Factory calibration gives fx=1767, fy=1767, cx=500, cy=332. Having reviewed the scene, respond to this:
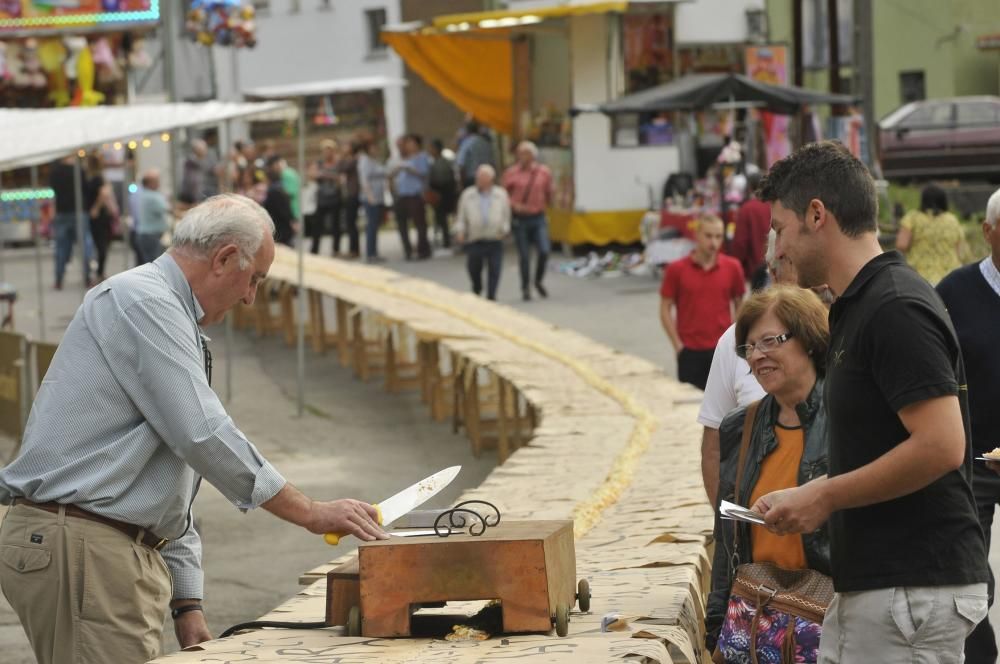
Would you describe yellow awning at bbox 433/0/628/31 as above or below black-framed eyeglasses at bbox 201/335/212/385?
above

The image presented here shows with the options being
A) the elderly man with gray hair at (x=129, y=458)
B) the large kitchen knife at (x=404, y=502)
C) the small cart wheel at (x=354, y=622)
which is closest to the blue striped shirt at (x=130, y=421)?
the elderly man with gray hair at (x=129, y=458)

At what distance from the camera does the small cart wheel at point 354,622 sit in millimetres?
4199

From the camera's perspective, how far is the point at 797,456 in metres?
4.46

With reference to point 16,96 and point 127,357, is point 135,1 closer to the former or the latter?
point 16,96

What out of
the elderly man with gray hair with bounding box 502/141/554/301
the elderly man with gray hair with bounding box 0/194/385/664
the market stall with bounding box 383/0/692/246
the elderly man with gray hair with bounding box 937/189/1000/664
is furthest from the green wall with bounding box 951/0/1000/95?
the elderly man with gray hair with bounding box 0/194/385/664

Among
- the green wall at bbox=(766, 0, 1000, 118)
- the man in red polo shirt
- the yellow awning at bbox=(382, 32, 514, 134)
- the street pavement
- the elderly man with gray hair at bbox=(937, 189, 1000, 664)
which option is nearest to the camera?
the elderly man with gray hair at bbox=(937, 189, 1000, 664)

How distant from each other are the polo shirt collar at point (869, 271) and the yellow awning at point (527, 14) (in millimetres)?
21140

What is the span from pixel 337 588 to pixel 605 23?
Answer: 21.7m

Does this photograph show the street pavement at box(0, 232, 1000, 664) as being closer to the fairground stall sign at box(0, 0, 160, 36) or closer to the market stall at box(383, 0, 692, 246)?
the market stall at box(383, 0, 692, 246)

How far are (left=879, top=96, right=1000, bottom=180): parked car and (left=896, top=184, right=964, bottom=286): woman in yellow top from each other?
16574 mm

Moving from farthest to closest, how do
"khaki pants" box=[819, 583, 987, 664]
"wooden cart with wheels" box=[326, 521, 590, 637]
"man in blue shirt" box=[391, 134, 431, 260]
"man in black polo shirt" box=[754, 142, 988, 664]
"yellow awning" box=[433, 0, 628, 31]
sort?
"man in blue shirt" box=[391, 134, 431, 260]
"yellow awning" box=[433, 0, 628, 31]
"wooden cart with wheels" box=[326, 521, 590, 637]
"khaki pants" box=[819, 583, 987, 664]
"man in black polo shirt" box=[754, 142, 988, 664]

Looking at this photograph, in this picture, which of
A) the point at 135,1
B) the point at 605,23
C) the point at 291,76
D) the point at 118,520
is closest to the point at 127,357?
the point at 118,520

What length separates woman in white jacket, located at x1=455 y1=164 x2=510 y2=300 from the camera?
65.7 ft

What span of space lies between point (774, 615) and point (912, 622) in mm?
778
